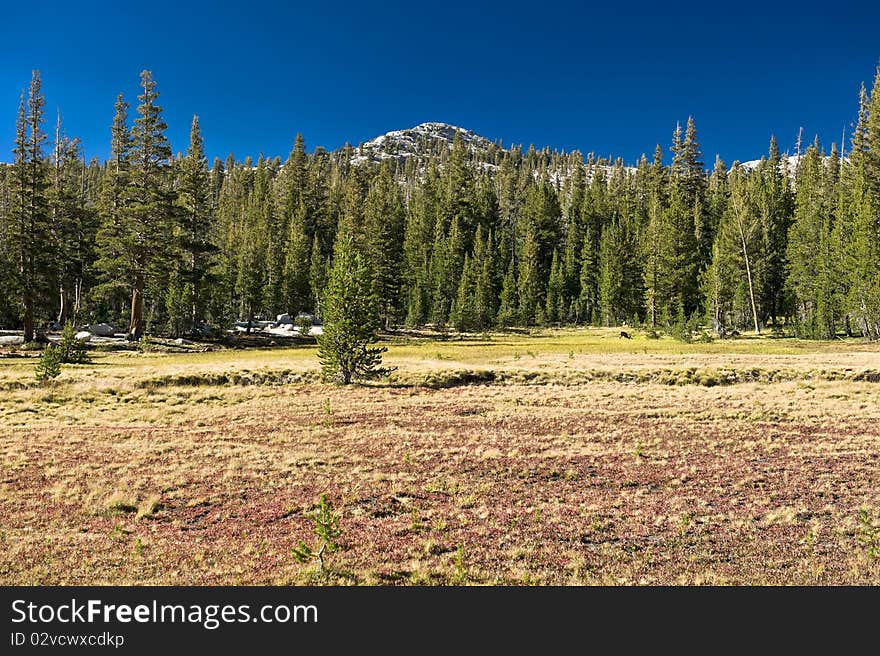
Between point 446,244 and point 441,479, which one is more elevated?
point 446,244

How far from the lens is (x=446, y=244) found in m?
99.3

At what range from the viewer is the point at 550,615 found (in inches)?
231

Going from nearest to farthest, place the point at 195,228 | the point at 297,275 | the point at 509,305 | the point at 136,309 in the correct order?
1. the point at 136,309
2. the point at 195,228
3. the point at 297,275
4. the point at 509,305

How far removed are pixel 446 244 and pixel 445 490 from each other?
8912cm

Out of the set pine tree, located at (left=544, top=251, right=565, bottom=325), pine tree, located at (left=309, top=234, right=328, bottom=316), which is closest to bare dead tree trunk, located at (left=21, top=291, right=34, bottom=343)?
pine tree, located at (left=309, top=234, right=328, bottom=316)

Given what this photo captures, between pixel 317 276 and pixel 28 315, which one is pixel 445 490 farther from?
pixel 317 276

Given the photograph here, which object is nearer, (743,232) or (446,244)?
(743,232)

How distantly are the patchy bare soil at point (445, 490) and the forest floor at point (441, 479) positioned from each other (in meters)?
0.07

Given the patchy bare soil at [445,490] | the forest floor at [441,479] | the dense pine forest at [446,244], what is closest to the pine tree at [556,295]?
the dense pine forest at [446,244]

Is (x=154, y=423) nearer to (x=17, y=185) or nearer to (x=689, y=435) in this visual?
(x=689, y=435)

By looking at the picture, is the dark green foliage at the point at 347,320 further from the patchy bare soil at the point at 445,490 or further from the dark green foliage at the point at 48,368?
the dark green foliage at the point at 48,368

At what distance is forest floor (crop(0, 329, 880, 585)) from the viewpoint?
8.52 metres

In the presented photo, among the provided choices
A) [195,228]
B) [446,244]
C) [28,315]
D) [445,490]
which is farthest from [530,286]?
[445,490]

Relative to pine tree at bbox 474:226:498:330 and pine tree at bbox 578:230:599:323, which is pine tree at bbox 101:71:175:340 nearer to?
pine tree at bbox 474:226:498:330
